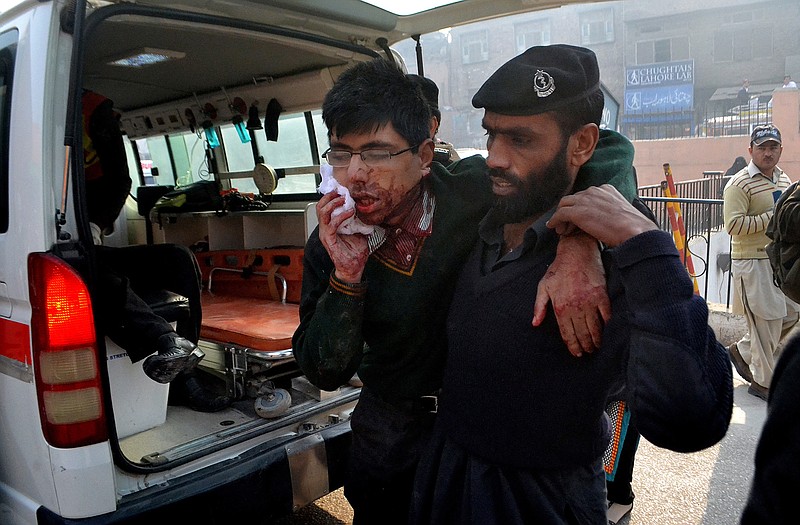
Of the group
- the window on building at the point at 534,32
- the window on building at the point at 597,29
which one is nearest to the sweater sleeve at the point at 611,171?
the window on building at the point at 534,32

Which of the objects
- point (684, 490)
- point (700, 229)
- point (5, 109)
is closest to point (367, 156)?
point (5, 109)

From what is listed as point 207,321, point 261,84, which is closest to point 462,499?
point 207,321

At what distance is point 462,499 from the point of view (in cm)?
157

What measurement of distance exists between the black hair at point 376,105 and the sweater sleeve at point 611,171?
18.9 inches

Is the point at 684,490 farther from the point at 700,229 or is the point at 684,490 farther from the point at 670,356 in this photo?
the point at 700,229

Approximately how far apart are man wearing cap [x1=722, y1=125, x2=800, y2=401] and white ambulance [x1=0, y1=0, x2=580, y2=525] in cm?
332

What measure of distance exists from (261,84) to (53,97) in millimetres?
3101

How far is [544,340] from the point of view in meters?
1.43

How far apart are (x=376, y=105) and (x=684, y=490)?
306 cm

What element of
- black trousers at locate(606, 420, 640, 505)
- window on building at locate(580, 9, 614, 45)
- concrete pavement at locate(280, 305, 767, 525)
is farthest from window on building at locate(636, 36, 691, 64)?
black trousers at locate(606, 420, 640, 505)

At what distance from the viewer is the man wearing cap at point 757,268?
5.14 m

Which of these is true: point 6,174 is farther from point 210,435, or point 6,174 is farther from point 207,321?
point 207,321

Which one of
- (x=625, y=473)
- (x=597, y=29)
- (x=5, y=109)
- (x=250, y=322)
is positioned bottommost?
(x=625, y=473)

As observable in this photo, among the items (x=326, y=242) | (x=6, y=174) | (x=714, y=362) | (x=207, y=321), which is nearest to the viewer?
(x=714, y=362)
